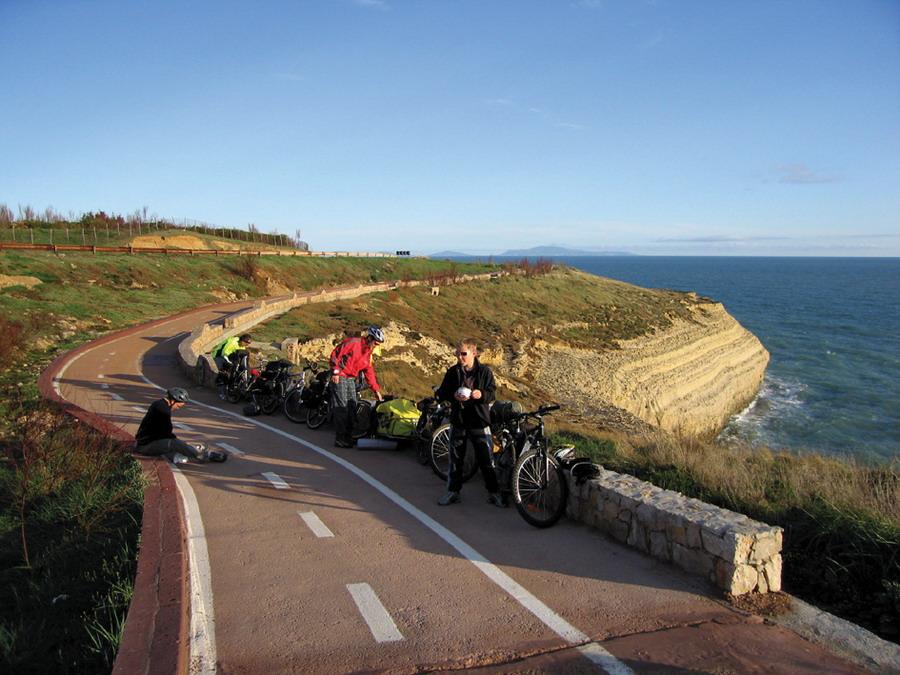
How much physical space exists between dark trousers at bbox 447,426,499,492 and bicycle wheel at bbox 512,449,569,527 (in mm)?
420

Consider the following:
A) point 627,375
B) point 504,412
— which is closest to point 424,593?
point 504,412

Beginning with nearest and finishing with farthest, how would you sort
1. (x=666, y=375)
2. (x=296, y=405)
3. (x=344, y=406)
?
(x=344, y=406)
(x=296, y=405)
(x=666, y=375)

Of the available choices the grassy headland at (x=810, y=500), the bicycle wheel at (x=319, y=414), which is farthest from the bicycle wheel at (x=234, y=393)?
the grassy headland at (x=810, y=500)

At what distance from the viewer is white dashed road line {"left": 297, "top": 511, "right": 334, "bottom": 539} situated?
645 cm

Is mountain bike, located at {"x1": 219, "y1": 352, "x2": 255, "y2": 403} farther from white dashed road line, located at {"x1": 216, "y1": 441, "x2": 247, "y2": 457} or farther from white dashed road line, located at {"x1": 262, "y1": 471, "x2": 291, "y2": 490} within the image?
white dashed road line, located at {"x1": 262, "y1": 471, "x2": 291, "y2": 490}

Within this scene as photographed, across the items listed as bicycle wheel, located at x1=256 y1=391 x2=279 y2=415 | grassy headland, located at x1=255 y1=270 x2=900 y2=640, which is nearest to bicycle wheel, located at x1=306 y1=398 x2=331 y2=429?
bicycle wheel, located at x1=256 y1=391 x2=279 y2=415

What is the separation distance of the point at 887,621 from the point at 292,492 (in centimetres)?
597

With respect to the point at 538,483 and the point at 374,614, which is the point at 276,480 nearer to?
the point at 538,483

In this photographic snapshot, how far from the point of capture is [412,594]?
5.08 metres

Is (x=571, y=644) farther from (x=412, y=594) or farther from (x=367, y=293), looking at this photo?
(x=367, y=293)

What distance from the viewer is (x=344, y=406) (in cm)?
1020

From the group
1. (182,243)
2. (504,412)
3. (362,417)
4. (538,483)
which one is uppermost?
(182,243)

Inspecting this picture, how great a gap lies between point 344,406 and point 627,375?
3420cm

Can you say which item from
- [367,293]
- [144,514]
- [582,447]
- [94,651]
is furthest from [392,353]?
[94,651]
